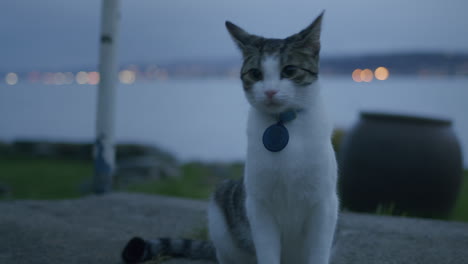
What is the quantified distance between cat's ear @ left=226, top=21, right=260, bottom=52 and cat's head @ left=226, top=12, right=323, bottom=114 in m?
0.03

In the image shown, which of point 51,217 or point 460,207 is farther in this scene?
point 460,207

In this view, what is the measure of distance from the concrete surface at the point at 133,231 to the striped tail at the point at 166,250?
78mm

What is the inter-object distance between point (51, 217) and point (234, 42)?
2522 mm

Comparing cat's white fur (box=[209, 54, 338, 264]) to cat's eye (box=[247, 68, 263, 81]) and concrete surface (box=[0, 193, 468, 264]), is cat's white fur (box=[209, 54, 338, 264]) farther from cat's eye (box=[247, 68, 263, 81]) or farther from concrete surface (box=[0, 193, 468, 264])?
concrete surface (box=[0, 193, 468, 264])

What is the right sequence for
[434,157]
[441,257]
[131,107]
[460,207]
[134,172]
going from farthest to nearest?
[131,107] → [134,172] → [460,207] → [434,157] → [441,257]

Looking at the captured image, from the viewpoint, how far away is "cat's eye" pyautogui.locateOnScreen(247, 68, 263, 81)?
2028 millimetres

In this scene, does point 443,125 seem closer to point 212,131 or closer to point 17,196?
point 17,196

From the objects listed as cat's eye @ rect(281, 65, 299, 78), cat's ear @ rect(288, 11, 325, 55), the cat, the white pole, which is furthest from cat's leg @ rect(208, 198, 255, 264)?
the white pole

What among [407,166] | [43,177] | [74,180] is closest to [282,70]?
[407,166]

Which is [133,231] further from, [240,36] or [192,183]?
[192,183]

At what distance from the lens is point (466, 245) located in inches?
125

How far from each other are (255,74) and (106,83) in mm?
3019

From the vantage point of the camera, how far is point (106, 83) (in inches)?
184

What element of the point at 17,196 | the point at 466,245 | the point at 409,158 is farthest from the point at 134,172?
the point at 466,245
